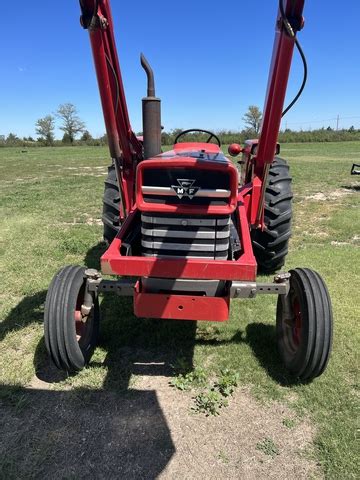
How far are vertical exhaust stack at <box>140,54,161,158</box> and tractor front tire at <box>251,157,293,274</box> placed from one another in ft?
4.01

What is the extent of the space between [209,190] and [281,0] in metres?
1.28

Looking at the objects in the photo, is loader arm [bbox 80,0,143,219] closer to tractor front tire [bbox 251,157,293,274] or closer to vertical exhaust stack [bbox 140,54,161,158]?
vertical exhaust stack [bbox 140,54,161,158]

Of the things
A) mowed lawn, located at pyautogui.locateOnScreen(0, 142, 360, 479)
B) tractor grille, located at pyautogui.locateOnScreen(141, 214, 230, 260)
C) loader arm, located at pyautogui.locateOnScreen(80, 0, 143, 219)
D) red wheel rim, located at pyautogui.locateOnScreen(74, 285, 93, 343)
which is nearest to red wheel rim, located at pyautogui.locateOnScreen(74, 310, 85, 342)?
red wheel rim, located at pyautogui.locateOnScreen(74, 285, 93, 343)

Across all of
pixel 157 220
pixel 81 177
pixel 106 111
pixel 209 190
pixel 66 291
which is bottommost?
pixel 81 177

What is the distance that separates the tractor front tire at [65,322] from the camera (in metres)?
2.78

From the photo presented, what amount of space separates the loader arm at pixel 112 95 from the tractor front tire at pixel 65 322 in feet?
3.68

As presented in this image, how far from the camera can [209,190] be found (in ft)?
8.85

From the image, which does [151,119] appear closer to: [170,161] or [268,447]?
[170,161]

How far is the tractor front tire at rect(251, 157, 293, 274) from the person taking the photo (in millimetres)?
Result: 4270

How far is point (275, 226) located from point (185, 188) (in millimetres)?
1870

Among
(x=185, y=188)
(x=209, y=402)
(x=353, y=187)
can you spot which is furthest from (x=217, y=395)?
(x=353, y=187)

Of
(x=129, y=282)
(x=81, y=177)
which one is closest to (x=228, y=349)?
(x=129, y=282)

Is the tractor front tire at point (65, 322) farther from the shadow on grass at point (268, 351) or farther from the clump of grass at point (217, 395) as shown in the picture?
the shadow on grass at point (268, 351)

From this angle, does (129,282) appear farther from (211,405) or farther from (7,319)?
(7,319)
